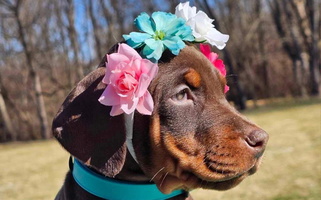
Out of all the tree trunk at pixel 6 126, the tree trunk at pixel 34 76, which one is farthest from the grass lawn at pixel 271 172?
the tree trunk at pixel 6 126

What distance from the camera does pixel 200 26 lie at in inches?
117

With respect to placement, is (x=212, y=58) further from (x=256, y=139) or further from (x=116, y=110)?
(x=116, y=110)

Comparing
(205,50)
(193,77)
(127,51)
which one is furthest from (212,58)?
(127,51)

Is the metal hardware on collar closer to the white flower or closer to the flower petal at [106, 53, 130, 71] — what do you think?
the flower petal at [106, 53, 130, 71]

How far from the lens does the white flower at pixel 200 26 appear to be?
9.66 ft

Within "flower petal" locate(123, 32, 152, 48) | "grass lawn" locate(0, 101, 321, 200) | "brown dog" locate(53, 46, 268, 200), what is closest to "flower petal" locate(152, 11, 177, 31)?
"flower petal" locate(123, 32, 152, 48)

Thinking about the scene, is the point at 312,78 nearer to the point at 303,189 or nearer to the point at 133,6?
the point at 133,6

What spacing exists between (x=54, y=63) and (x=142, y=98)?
27.8 m

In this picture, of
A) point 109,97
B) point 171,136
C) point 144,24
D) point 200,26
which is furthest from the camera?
point 200,26

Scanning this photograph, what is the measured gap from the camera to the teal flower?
2.60 meters

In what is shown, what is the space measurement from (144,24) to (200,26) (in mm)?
462

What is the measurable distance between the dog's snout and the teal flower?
69cm

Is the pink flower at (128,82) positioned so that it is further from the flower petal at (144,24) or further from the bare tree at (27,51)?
the bare tree at (27,51)

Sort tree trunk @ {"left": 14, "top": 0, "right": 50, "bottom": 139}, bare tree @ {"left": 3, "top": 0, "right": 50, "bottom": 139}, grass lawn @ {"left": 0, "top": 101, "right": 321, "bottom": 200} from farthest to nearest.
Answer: tree trunk @ {"left": 14, "top": 0, "right": 50, "bottom": 139}, bare tree @ {"left": 3, "top": 0, "right": 50, "bottom": 139}, grass lawn @ {"left": 0, "top": 101, "right": 321, "bottom": 200}
